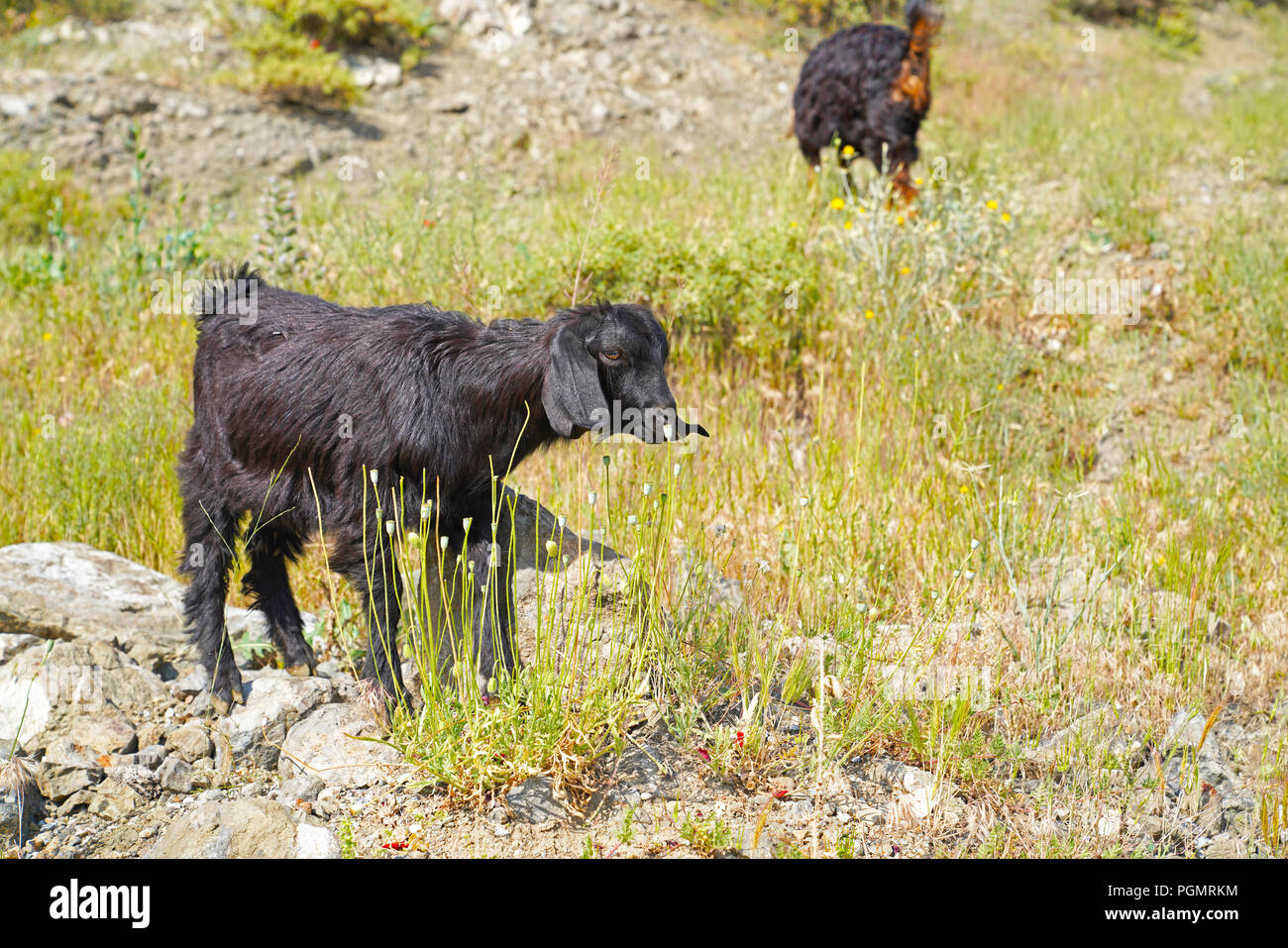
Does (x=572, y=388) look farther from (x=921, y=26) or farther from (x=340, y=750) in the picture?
(x=921, y=26)

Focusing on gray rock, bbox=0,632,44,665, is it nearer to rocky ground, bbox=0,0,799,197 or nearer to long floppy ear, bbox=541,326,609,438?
long floppy ear, bbox=541,326,609,438

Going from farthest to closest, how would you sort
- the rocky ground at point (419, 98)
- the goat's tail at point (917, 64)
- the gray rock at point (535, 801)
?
the rocky ground at point (419, 98), the goat's tail at point (917, 64), the gray rock at point (535, 801)

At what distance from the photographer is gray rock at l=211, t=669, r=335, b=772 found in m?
3.73

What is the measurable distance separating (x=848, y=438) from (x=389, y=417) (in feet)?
9.56

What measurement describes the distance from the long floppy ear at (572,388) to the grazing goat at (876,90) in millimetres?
4973

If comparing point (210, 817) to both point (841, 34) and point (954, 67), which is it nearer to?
point (841, 34)

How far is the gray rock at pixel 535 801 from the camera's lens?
129 inches

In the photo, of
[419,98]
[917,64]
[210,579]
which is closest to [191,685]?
[210,579]

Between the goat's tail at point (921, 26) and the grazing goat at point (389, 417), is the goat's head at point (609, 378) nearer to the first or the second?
the grazing goat at point (389, 417)

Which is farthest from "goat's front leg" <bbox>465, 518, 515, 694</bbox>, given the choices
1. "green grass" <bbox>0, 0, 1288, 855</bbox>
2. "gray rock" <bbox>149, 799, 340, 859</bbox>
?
"gray rock" <bbox>149, 799, 340, 859</bbox>

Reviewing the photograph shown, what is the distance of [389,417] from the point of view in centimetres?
359

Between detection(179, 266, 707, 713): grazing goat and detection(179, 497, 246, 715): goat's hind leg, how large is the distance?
11 mm

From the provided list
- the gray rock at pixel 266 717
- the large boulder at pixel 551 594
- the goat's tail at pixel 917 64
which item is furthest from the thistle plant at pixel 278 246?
the goat's tail at pixel 917 64
